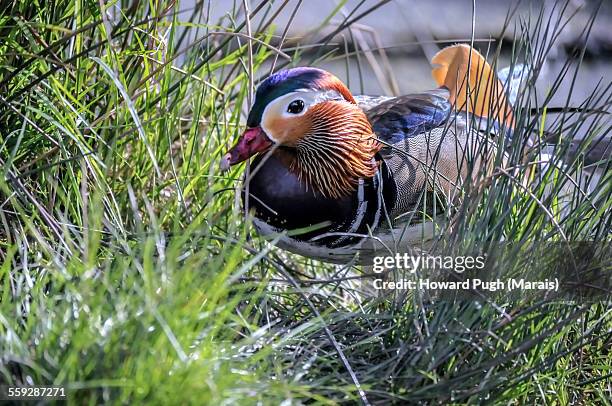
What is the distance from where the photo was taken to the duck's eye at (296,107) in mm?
1544

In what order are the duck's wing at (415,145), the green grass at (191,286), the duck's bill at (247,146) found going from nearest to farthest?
the green grass at (191,286), the duck's bill at (247,146), the duck's wing at (415,145)

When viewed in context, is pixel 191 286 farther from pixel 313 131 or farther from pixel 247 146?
pixel 313 131

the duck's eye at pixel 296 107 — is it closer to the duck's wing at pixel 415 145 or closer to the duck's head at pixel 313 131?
the duck's head at pixel 313 131

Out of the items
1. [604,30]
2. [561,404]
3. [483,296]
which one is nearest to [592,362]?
[561,404]

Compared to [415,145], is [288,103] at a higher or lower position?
higher

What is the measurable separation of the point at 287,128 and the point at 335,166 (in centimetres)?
13

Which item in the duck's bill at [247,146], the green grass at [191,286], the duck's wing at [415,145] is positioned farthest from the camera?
the duck's wing at [415,145]

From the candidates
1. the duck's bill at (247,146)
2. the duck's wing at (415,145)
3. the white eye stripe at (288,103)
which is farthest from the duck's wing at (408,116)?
the duck's bill at (247,146)

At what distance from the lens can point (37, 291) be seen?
1.08 metres

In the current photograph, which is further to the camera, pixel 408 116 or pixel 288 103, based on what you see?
pixel 408 116

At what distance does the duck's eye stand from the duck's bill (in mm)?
68

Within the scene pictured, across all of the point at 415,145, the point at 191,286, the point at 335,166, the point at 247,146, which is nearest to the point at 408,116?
the point at 415,145

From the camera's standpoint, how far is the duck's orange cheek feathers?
4.99 ft

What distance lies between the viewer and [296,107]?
61.4 inches
